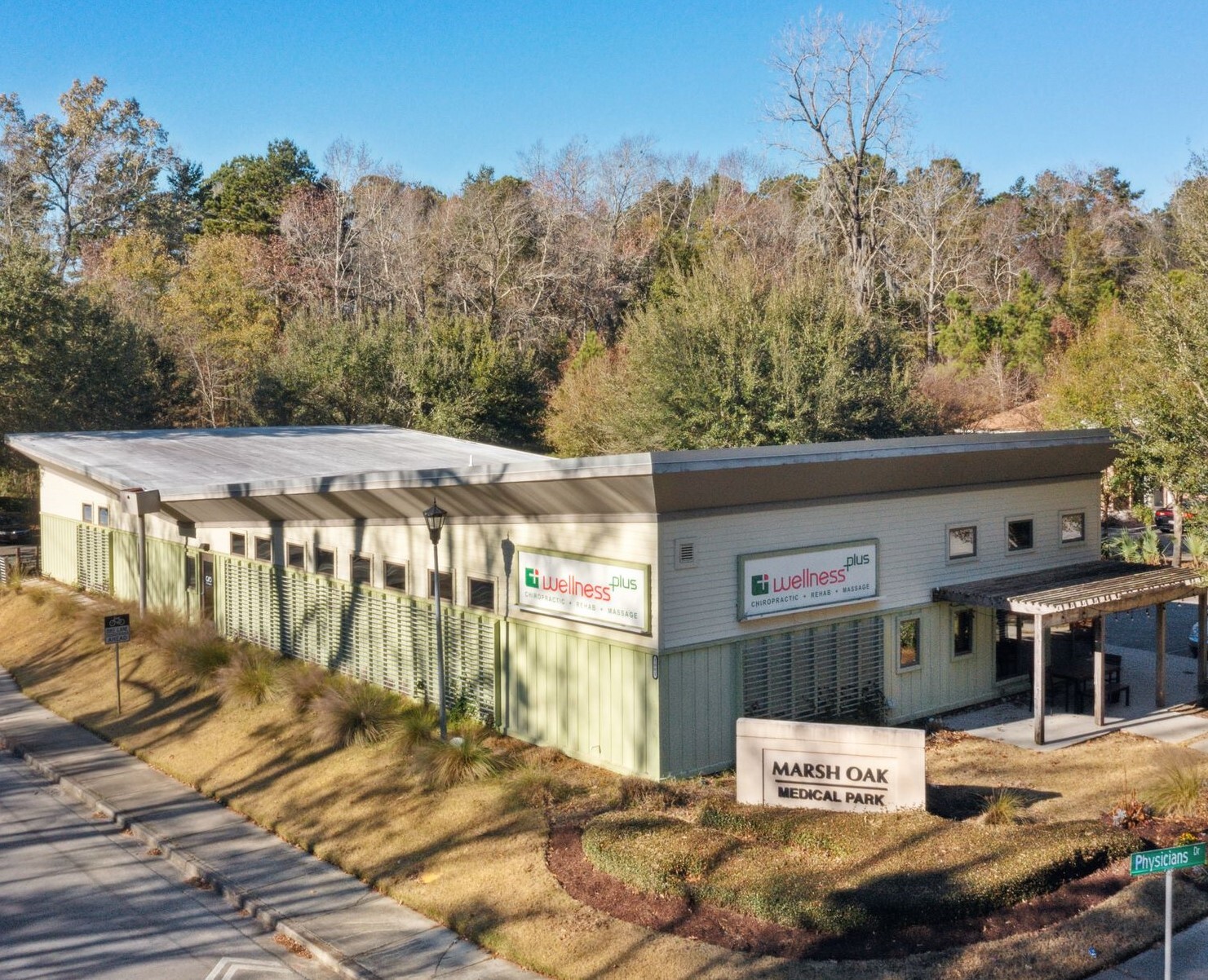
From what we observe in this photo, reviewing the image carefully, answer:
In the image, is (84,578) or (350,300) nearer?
(84,578)

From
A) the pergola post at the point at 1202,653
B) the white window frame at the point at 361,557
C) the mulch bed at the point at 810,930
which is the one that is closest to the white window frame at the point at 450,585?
the white window frame at the point at 361,557

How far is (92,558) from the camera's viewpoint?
31859mm

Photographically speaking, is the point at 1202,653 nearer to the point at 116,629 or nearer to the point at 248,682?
the point at 248,682

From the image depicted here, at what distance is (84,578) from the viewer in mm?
32375

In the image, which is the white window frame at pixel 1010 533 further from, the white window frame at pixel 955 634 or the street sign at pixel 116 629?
the street sign at pixel 116 629

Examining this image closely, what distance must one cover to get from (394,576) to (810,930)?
462 inches

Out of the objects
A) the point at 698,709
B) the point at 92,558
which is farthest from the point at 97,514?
the point at 698,709

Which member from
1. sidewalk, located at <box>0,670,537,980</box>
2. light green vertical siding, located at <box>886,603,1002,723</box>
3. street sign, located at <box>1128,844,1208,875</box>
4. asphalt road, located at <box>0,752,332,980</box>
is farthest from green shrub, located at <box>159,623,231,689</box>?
street sign, located at <box>1128,844,1208,875</box>

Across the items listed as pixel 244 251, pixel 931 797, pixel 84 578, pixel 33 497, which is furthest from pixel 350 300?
pixel 931 797

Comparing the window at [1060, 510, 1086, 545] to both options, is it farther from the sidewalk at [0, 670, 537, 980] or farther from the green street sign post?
the sidewalk at [0, 670, 537, 980]

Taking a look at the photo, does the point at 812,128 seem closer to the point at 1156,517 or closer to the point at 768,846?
the point at 1156,517

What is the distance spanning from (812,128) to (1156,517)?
2396 cm

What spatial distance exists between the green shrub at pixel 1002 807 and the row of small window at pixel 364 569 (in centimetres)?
835

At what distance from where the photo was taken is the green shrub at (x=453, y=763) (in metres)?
15.3
